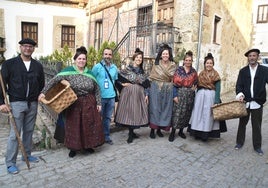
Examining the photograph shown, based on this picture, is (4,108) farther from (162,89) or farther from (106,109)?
(162,89)

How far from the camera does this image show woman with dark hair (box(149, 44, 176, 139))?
4312 mm

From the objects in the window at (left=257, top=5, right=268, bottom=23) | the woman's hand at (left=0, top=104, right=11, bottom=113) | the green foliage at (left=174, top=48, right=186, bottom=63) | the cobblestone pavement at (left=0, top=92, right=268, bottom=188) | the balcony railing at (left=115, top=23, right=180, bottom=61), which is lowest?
the cobblestone pavement at (left=0, top=92, right=268, bottom=188)

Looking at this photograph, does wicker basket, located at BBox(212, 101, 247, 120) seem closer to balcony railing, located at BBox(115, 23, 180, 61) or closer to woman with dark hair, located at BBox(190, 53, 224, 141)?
woman with dark hair, located at BBox(190, 53, 224, 141)

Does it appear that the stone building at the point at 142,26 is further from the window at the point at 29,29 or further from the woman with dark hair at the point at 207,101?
the woman with dark hair at the point at 207,101

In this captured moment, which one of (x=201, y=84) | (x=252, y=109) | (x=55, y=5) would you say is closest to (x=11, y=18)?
(x=55, y=5)

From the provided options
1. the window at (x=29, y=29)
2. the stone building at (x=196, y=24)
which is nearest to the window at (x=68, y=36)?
the window at (x=29, y=29)

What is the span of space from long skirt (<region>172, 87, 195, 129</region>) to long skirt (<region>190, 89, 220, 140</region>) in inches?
3.9

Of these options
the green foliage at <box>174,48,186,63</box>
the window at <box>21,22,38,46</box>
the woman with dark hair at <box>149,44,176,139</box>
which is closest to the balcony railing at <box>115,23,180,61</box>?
the green foliage at <box>174,48,186,63</box>

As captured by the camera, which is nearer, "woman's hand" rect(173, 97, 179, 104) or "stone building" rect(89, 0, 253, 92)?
"woman's hand" rect(173, 97, 179, 104)

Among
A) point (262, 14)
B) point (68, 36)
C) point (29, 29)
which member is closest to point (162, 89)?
point (29, 29)

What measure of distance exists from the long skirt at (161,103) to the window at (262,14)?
75.6 feet

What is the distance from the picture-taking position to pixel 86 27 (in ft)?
48.0

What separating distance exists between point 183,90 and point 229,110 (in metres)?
0.80

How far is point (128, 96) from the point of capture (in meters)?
4.21
